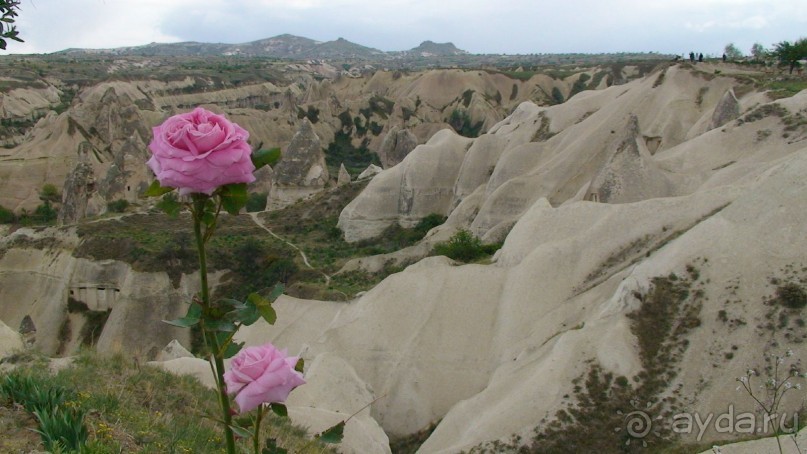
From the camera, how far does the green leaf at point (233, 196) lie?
7.95ft

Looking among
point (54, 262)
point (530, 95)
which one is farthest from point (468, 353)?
point (530, 95)

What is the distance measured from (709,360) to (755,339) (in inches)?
36.6

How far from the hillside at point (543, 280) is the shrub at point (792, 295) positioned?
34 millimetres

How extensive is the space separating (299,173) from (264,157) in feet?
129

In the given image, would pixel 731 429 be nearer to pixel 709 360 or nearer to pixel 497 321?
pixel 709 360

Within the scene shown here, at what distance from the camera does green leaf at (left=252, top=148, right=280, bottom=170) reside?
243 cm

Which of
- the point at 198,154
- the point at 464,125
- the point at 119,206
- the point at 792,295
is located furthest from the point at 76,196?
the point at 464,125

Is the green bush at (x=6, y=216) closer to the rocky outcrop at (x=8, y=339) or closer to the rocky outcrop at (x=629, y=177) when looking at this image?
the rocky outcrop at (x=8, y=339)

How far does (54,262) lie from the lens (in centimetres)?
2795

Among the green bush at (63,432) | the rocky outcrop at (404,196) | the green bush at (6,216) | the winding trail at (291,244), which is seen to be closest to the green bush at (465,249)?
the winding trail at (291,244)

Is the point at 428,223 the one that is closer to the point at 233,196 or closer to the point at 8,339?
the point at 8,339

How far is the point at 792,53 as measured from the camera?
34812mm

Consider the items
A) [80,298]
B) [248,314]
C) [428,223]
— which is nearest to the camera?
[248,314]

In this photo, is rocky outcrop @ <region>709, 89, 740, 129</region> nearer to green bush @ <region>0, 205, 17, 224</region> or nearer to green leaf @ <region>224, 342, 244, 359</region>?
green leaf @ <region>224, 342, 244, 359</region>
